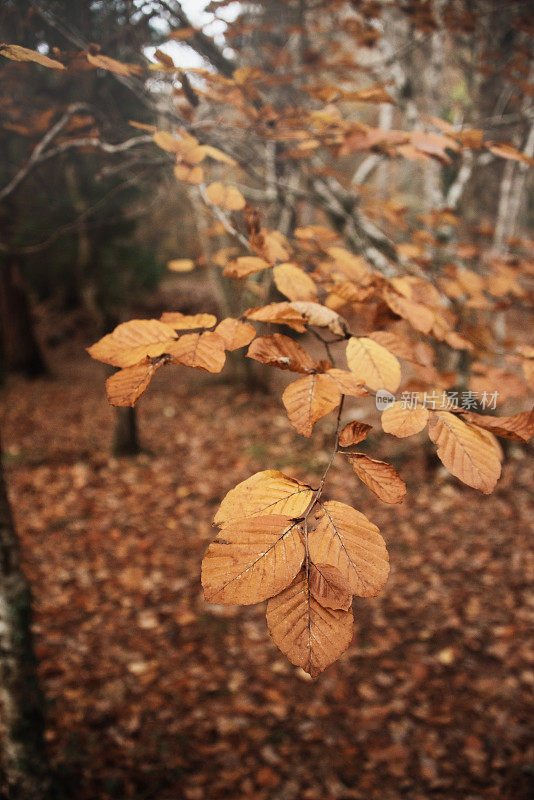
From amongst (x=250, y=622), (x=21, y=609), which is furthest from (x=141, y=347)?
(x=250, y=622)

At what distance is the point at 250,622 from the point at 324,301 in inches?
116

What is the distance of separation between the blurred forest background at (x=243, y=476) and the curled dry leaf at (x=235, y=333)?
316 millimetres

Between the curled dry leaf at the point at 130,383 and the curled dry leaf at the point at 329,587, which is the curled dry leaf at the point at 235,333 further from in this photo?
the curled dry leaf at the point at 329,587

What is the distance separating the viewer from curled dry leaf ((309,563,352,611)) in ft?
1.87

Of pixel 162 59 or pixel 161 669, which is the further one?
pixel 161 669

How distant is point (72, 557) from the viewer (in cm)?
392

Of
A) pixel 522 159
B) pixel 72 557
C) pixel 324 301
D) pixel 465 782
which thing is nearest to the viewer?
pixel 324 301

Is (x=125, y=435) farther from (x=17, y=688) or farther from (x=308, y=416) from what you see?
(x=308, y=416)

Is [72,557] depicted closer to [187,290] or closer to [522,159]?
[522,159]

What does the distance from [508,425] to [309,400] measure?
1.23 ft

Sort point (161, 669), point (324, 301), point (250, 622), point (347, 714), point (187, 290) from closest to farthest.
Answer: point (324, 301) → point (347, 714) → point (161, 669) → point (250, 622) → point (187, 290)

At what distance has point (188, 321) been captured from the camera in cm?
92

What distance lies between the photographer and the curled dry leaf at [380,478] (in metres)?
0.70

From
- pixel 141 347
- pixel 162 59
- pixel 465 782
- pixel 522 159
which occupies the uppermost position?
pixel 162 59
